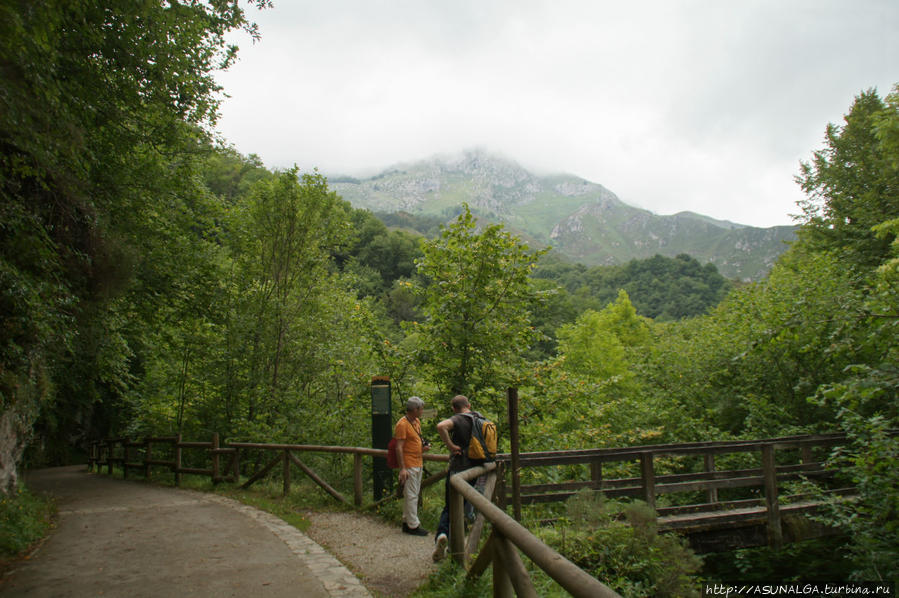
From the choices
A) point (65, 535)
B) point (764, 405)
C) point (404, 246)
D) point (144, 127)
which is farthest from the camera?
point (404, 246)

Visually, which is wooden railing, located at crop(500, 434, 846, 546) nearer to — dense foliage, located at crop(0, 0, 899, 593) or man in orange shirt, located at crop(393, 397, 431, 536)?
dense foliage, located at crop(0, 0, 899, 593)

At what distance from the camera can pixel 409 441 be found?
6.89 m

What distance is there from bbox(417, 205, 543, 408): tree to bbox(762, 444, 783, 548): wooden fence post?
431 centimetres

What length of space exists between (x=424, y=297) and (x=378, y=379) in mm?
1914

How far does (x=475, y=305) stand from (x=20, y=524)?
7207mm

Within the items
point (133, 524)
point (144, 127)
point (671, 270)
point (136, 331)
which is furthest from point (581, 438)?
point (671, 270)

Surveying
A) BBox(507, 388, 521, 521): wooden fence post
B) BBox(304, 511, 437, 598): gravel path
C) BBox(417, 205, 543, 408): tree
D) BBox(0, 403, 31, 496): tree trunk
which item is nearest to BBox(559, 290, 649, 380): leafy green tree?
BBox(417, 205, 543, 408): tree

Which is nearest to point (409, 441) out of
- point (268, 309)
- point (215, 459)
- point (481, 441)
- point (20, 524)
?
point (481, 441)

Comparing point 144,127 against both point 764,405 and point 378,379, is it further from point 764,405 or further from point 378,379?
point 764,405

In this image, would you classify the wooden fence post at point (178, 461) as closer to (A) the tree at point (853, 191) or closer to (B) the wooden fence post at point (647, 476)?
(B) the wooden fence post at point (647, 476)

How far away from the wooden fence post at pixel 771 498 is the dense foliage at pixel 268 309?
2.56ft

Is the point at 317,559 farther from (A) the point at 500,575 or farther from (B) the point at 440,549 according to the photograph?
(A) the point at 500,575

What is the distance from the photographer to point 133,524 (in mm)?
8211

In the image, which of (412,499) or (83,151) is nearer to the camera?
(83,151)
